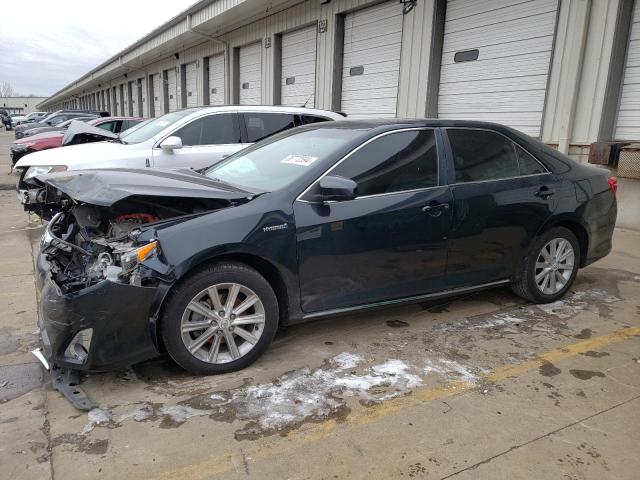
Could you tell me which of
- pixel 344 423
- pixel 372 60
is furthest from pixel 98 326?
pixel 372 60

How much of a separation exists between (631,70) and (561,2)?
1.53 metres

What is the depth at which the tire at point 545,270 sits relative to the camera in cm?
438

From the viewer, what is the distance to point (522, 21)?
28.2ft

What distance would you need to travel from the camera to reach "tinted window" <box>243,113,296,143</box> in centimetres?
749

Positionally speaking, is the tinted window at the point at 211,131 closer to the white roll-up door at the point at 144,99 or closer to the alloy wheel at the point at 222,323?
the alloy wheel at the point at 222,323

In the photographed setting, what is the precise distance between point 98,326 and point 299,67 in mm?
13120

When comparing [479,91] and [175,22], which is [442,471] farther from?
[175,22]

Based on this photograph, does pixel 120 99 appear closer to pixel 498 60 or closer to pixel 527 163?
pixel 498 60

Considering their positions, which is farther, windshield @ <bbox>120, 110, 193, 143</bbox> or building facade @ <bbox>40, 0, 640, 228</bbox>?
building facade @ <bbox>40, 0, 640, 228</bbox>

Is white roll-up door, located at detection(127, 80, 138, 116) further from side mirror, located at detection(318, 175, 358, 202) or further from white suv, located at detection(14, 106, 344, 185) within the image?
side mirror, located at detection(318, 175, 358, 202)

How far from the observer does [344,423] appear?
2.75 m

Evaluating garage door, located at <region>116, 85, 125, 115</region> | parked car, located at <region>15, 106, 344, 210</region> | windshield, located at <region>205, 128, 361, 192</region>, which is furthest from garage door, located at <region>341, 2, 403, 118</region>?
garage door, located at <region>116, 85, 125, 115</region>

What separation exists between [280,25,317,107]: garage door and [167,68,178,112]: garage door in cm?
1153

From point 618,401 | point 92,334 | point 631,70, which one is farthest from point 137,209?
point 631,70
